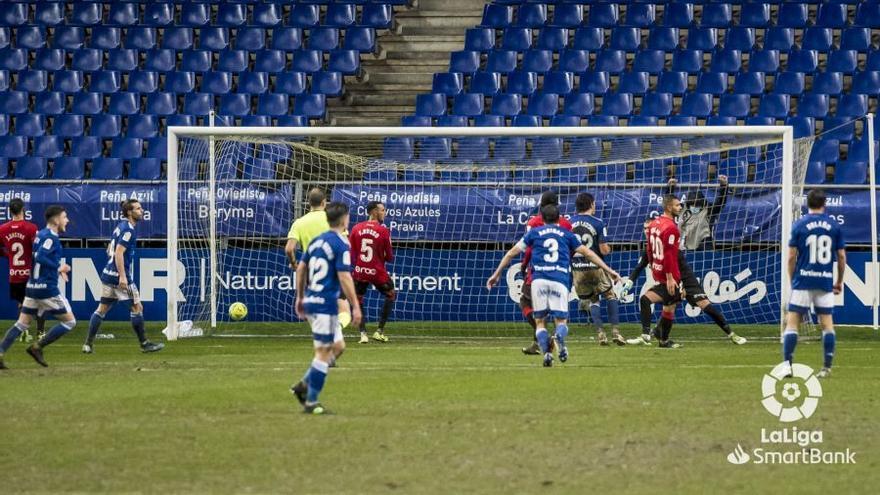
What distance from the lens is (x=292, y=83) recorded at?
90.6 ft

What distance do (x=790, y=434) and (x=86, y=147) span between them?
62.2 ft

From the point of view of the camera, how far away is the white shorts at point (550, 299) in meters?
15.1

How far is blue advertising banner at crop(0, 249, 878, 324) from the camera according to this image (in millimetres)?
21922

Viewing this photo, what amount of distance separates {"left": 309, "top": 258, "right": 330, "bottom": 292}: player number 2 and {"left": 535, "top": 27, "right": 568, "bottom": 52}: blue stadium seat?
1700 cm

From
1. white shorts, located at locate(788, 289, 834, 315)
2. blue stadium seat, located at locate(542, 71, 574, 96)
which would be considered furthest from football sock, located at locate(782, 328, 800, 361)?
blue stadium seat, located at locate(542, 71, 574, 96)

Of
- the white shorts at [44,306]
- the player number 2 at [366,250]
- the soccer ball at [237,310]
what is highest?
the player number 2 at [366,250]

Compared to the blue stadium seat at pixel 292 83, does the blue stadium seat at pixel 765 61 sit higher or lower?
higher

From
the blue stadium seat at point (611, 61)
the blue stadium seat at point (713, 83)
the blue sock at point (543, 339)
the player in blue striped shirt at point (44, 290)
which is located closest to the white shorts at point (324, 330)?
the blue sock at point (543, 339)

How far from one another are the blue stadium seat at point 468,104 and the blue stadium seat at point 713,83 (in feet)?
12.9

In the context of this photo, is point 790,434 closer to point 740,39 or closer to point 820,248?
point 820,248

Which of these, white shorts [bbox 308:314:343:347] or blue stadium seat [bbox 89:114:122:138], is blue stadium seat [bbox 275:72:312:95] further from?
white shorts [bbox 308:314:343:347]

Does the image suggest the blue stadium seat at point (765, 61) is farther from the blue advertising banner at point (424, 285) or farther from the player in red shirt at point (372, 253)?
the player in red shirt at point (372, 253)

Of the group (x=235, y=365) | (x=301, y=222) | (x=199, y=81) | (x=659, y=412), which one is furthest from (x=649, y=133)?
(x=199, y=81)

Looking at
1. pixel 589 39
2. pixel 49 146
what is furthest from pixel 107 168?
pixel 589 39
